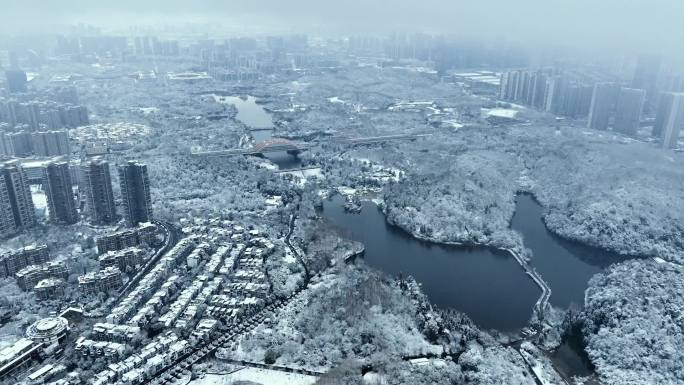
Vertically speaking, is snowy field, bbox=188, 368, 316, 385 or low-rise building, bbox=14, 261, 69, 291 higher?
low-rise building, bbox=14, 261, 69, 291

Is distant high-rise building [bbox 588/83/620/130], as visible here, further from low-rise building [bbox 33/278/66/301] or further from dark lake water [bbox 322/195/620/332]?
low-rise building [bbox 33/278/66/301]

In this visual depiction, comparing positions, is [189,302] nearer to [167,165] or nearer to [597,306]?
[597,306]

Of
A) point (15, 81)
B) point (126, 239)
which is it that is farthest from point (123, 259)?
point (15, 81)

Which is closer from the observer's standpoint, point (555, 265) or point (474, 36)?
point (555, 265)

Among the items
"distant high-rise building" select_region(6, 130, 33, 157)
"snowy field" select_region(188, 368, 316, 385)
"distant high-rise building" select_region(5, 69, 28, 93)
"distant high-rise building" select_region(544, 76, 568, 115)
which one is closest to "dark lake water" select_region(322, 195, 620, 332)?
"snowy field" select_region(188, 368, 316, 385)

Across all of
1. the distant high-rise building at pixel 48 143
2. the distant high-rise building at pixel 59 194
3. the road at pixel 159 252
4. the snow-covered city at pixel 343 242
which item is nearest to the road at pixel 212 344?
the snow-covered city at pixel 343 242

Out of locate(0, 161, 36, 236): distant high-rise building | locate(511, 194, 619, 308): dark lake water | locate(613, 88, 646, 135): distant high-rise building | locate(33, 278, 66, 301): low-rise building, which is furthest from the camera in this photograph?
locate(613, 88, 646, 135): distant high-rise building

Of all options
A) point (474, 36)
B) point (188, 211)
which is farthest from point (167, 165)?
point (474, 36)
